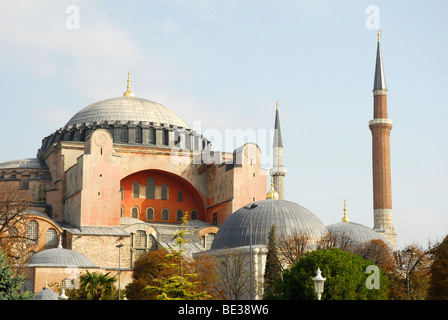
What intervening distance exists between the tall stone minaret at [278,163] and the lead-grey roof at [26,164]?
57.0 ft

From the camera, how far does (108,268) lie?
141ft

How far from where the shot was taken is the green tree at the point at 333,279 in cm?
2753

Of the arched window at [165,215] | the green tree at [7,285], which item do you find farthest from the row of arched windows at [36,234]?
the green tree at [7,285]

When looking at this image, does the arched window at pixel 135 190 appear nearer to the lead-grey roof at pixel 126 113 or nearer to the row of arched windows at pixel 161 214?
the row of arched windows at pixel 161 214

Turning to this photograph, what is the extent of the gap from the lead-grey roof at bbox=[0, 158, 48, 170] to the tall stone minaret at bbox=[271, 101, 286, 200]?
57.0 ft

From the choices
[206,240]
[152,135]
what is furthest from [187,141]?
[206,240]

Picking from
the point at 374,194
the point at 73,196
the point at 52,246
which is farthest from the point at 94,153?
the point at 374,194

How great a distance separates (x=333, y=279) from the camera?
27.6 metres

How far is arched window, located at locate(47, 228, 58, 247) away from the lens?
43.8 meters

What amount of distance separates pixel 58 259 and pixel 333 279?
17.9 metres

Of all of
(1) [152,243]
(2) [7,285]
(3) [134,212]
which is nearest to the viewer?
(2) [7,285]

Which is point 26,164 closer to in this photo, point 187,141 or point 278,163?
point 187,141

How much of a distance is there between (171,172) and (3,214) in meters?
13.8
